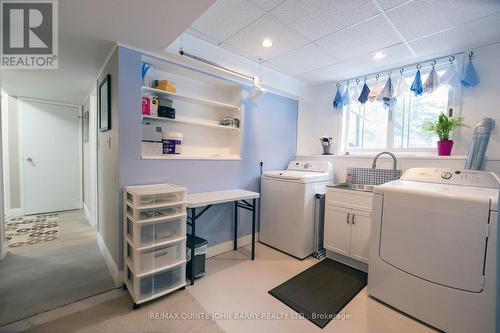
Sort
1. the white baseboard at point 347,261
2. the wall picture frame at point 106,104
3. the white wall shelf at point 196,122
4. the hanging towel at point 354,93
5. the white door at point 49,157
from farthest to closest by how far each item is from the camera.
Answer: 1. the white door at point 49,157
2. the hanging towel at point 354,93
3. the white baseboard at point 347,261
4. the white wall shelf at point 196,122
5. the wall picture frame at point 106,104

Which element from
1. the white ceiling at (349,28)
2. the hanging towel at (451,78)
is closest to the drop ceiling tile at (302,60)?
the white ceiling at (349,28)

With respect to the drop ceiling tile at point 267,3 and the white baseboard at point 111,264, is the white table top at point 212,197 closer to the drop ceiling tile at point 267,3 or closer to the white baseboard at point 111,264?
the white baseboard at point 111,264

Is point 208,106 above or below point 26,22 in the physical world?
below

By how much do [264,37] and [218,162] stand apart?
1408 millimetres

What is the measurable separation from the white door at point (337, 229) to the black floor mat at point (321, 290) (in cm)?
21

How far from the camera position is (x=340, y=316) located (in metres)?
1.73

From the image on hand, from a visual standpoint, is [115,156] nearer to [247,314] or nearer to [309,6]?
[247,314]

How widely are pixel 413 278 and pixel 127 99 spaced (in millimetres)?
2734

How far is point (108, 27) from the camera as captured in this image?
1673 mm

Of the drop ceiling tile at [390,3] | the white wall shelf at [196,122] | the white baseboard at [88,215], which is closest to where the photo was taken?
the drop ceiling tile at [390,3]

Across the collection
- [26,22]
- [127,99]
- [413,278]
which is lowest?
[413,278]

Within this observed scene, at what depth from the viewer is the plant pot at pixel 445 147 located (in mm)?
2330

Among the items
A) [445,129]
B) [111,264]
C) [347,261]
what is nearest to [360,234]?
[347,261]

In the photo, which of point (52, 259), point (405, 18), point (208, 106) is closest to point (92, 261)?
point (52, 259)
